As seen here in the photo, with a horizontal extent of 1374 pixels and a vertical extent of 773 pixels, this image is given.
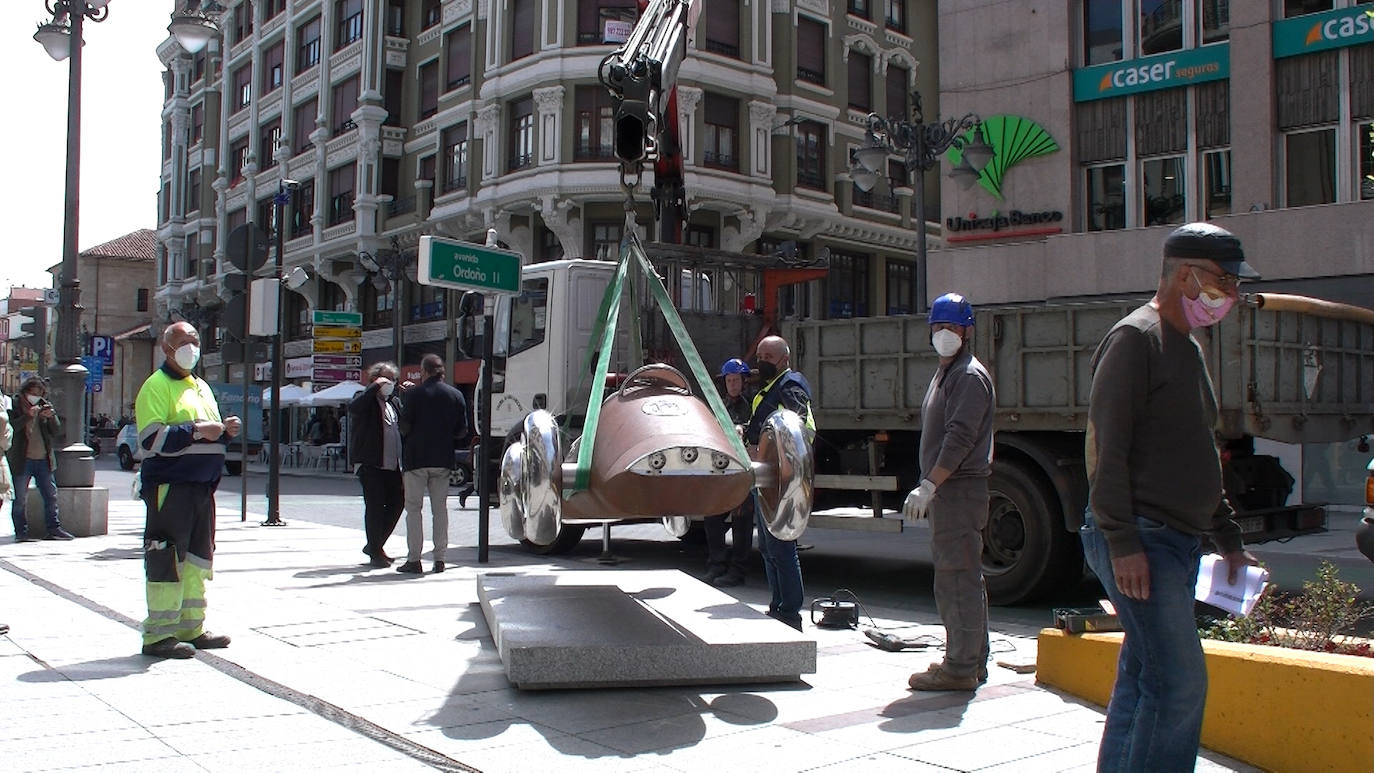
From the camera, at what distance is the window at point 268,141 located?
44844 mm

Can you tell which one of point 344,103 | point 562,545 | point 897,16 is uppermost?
point 897,16

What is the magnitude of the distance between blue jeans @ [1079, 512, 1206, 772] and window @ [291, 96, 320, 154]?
138ft

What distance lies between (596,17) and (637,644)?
89.2 ft

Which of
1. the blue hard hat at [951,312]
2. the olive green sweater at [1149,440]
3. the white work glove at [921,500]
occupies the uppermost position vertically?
the blue hard hat at [951,312]

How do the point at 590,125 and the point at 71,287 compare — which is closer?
the point at 71,287

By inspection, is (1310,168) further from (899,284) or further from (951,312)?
(899,284)

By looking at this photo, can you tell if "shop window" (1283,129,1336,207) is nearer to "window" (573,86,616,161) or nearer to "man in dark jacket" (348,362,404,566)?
"man in dark jacket" (348,362,404,566)

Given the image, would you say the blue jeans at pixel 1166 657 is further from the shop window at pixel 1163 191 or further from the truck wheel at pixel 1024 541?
the shop window at pixel 1163 191

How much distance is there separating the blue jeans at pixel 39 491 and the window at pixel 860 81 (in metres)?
26.2

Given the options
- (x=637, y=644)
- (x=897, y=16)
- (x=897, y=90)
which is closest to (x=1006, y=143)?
(x=897, y=90)

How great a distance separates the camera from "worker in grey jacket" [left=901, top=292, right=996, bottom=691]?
559 cm

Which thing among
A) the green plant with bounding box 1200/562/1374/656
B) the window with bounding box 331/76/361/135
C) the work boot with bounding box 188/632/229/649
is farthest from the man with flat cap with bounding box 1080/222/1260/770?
the window with bounding box 331/76/361/135

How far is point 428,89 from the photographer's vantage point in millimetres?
37500

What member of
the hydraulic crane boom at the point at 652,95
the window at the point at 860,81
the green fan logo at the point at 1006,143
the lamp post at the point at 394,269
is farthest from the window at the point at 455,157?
the hydraulic crane boom at the point at 652,95
